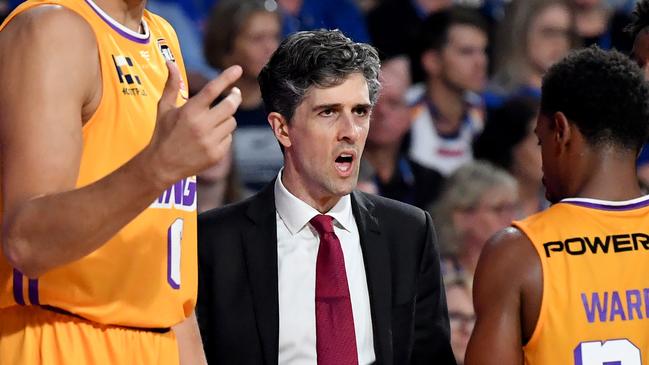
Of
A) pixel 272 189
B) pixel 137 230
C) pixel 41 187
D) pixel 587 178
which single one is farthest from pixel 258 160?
pixel 41 187

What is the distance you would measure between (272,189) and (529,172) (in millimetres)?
3287

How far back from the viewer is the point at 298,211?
285cm

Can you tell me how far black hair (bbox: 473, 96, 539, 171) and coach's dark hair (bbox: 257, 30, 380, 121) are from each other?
9.72 ft

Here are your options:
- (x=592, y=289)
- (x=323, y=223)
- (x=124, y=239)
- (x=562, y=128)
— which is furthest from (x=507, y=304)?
(x=124, y=239)

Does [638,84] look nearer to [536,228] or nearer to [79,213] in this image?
[536,228]

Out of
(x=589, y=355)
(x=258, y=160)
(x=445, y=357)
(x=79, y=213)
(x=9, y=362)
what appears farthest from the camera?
(x=258, y=160)

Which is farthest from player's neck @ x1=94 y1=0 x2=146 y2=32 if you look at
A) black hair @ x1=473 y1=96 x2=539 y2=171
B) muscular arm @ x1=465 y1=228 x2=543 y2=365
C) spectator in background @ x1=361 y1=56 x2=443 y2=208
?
black hair @ x1=473 y1=96 x2=539 y2=171

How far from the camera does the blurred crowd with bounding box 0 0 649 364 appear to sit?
521 centimetres

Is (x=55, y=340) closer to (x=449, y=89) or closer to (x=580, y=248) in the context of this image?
(x=580, y=248)

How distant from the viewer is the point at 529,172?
591cm

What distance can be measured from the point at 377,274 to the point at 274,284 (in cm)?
27

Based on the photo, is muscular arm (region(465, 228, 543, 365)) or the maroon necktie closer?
muscular arm (region(465, 228, 543, 365))

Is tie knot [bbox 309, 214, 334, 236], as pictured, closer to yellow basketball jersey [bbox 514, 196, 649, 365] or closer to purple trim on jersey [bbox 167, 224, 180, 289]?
yellow basketball jersey [bbox 514, 196, 649, 365]

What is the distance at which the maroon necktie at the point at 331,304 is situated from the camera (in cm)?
269
